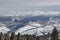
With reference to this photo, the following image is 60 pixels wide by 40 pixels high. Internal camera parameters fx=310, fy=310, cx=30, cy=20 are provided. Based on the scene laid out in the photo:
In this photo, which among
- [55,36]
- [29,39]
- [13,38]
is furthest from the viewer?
A: [29,39]

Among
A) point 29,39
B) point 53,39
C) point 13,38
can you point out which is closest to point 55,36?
point 53,39

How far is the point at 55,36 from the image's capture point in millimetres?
37812

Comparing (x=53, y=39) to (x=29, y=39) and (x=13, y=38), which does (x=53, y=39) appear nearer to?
(x=13, y=38)

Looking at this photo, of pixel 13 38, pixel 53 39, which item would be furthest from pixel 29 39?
pixel 53 39

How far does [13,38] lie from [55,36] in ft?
76.5

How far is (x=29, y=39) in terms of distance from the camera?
87.8 m

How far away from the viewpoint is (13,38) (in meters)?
60.2

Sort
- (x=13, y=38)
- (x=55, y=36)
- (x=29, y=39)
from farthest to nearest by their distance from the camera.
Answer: (x=29, y=39)
(x=13, y=38)
(x=55, y=36)

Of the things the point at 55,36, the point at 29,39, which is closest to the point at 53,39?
the point at 55,36

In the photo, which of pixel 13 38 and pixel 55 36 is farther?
pixel 13 38

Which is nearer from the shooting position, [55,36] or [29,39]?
[55,36]

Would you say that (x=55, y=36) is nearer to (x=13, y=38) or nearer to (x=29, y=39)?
(x=13, y=38)

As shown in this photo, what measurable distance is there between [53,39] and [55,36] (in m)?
0.46

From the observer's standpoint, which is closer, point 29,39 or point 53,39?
point 53,39
